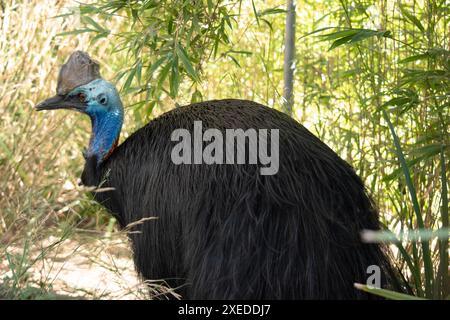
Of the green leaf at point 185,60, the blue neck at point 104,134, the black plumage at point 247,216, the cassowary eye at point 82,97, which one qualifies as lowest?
the black plumage at point 247,216

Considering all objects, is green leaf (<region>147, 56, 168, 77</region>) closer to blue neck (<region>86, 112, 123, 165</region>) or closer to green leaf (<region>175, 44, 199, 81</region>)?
green leaf (<region>175, 44, 199, 81</region>)

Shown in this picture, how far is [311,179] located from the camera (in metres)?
2.41

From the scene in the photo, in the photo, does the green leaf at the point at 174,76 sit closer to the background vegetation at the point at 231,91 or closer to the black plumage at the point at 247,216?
the background vegetation at the point at 231,91

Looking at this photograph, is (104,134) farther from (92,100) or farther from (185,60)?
(185,60)

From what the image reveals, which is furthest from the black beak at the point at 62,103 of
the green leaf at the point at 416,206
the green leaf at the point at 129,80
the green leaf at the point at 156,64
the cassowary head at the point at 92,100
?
the green leaf at the point at 416,206

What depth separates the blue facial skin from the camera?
114 inches

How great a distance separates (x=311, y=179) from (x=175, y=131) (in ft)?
1.66

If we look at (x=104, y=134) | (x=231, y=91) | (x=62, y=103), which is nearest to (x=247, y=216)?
(x=104, y=134)

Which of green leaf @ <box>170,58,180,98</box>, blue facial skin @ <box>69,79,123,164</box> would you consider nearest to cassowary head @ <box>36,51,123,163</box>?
blue facial skin @ <box>69,79,123,164</box>

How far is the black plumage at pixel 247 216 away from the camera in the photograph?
2238 mm

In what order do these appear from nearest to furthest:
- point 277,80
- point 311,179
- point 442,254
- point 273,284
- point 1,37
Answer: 1. point 273,284
2. point 311,179
3. point 442,254
4. point 1,37
5. point 277,80

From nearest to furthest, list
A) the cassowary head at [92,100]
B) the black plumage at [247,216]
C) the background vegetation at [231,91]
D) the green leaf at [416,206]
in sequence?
the black plumage at [247,216]
the green leaf at [416,206]
the background vegetation at [231,91]
the cassowary head at [92,100]
